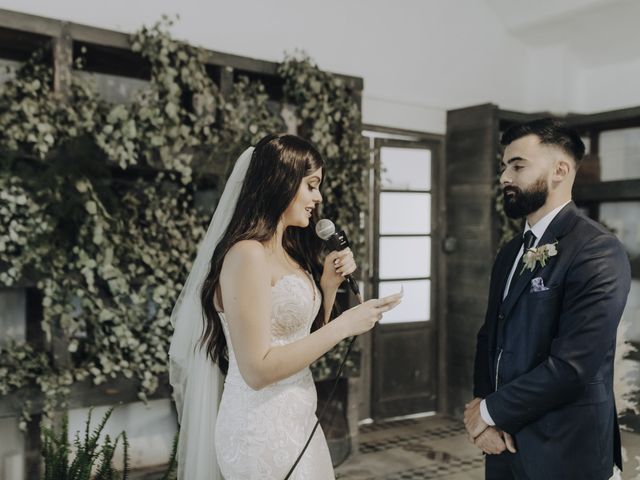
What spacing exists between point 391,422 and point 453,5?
10.9 feet

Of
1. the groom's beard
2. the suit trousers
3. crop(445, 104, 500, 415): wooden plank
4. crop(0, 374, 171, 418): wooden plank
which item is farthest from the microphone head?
crop(445, 104, 500, 415): wooden plank

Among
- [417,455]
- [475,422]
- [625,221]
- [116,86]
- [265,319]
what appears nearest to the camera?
[265,319]

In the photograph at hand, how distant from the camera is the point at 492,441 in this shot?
1.99 meters

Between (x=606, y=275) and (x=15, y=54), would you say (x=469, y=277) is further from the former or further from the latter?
(x=15, y=54)

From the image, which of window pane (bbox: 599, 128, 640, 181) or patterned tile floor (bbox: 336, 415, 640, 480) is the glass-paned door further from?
window pane (bbox: 599, 128, 640, 181)

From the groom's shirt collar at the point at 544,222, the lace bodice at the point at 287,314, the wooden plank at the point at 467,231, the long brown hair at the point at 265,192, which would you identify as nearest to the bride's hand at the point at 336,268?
the lace bodice at the point at 287,314

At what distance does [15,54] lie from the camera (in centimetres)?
326

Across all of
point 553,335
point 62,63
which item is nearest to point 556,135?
point 553,335

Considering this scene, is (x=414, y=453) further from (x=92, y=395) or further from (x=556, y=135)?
(x=556, y=135)

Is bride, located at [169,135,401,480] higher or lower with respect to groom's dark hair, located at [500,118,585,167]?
lower

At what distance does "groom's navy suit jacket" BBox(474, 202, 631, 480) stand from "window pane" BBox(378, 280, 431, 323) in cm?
292

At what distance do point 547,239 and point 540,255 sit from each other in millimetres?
91

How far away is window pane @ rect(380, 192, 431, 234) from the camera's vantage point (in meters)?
4.93

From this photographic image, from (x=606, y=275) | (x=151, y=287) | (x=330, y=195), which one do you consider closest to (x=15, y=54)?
(x=151, y=287)
